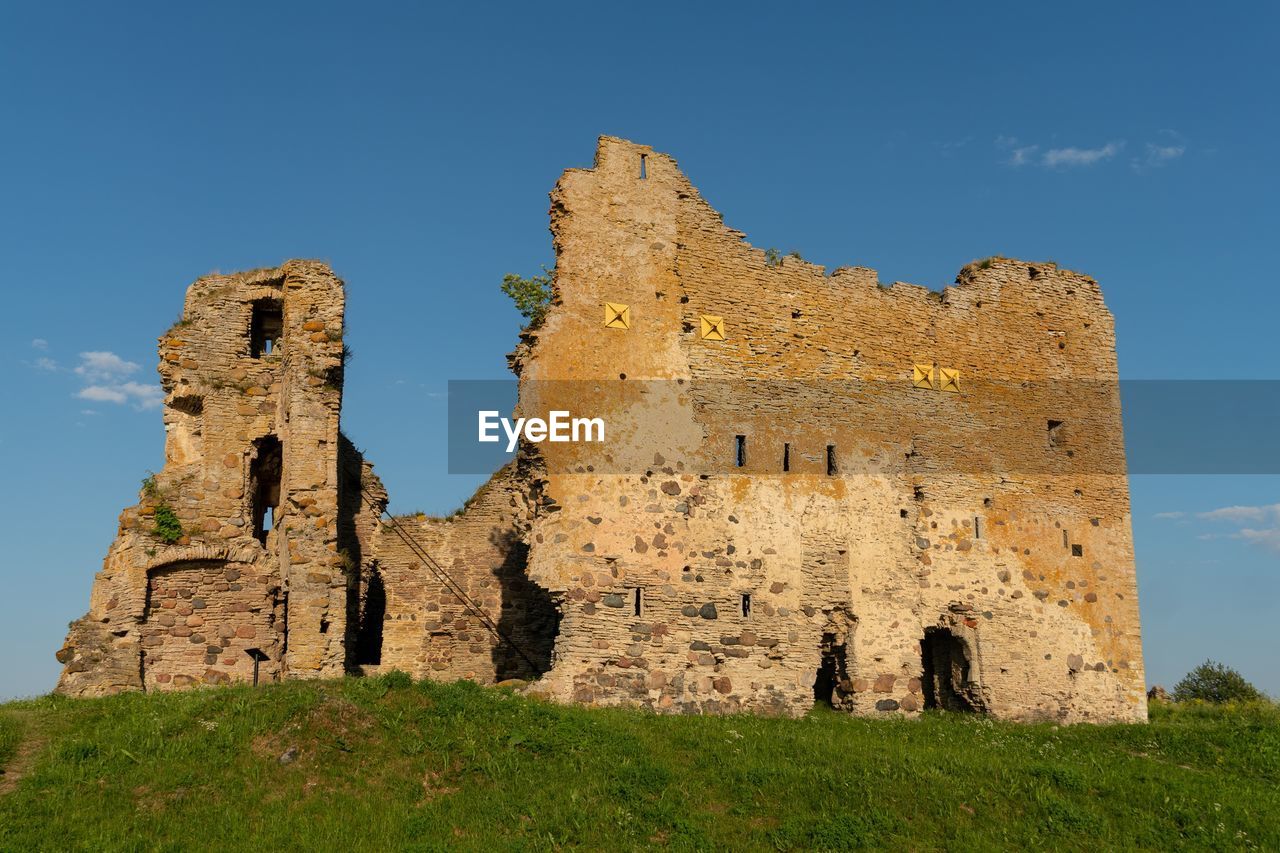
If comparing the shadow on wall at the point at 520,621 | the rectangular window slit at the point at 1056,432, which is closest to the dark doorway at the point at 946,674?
the rectangular window slit at the point at 1056,432

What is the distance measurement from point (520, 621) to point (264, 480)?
488 centimetres

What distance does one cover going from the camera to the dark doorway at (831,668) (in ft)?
53.8

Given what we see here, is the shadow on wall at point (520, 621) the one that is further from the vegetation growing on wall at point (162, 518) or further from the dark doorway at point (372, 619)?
the vegetation growing on wall at point (162, 518)

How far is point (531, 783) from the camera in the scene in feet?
37.3

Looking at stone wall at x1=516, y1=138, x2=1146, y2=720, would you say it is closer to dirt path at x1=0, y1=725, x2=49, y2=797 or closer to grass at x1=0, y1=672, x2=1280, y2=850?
grass at x1=0, y1=672, x2=1280, y2=850

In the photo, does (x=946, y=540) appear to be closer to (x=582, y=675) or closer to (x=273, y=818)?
(x=582, y=675)

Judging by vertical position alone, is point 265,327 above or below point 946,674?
above

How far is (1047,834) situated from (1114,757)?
3.73 meters

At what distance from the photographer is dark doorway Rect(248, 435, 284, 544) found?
18250 millimetres

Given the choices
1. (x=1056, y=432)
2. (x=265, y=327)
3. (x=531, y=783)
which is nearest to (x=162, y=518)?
(x=265, y=327)

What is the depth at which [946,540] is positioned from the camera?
57.0ft

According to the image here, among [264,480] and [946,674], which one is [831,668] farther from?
[264,480]

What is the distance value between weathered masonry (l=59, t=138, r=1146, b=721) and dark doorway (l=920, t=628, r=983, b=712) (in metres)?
0.05

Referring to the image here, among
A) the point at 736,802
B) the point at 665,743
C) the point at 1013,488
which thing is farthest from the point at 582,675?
the point at 1013,488
